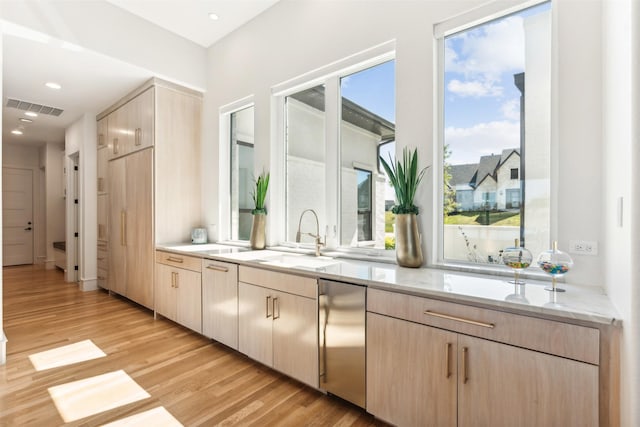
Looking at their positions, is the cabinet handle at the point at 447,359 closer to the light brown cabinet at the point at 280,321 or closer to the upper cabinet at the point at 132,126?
the light brown cabinet at the point at 280,321

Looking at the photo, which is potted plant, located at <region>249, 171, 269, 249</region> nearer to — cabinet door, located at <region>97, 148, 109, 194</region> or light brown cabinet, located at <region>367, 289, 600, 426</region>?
light brown cabinet, located at <region>367, 289, 600, 426</region>

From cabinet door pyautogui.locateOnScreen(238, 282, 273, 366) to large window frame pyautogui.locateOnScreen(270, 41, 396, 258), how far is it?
2.53 ft

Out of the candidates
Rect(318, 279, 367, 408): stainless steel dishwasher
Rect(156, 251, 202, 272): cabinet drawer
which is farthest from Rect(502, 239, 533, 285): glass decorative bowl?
Rect(156, 251, 202, 272): cabinet drawer

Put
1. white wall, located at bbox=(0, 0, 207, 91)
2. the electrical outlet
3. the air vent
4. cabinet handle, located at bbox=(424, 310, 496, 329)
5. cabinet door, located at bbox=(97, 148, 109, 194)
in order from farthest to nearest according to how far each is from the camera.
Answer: cabinet door, located at bbox=(97, 148, 109, 194)
the air vent
white wall, located at bbox=(0, 0, 207, 91)
the electrical outlet
cabinet handle, located at bbox=(424, 310, 496, 329)

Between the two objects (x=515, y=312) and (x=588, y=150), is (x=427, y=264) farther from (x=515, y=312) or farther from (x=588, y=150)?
A: (x=588, y=150)

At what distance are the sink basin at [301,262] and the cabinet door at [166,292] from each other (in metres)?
1.40

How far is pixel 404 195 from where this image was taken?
213cm

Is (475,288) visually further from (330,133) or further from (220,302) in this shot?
(220,302)

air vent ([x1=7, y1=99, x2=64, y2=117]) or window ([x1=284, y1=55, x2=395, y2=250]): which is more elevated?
A: air vent ([x1=7, y1=99, x2=64, y2=117])

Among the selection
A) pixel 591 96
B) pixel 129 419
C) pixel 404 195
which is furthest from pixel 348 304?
pixel 591 96

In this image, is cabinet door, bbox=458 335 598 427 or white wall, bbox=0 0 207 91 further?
white wall, bbox=0 0 207 91

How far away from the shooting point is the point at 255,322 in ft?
7.80

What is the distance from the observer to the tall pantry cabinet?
3656 millimetres

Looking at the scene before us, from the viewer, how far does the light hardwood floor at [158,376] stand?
72.3 inches
